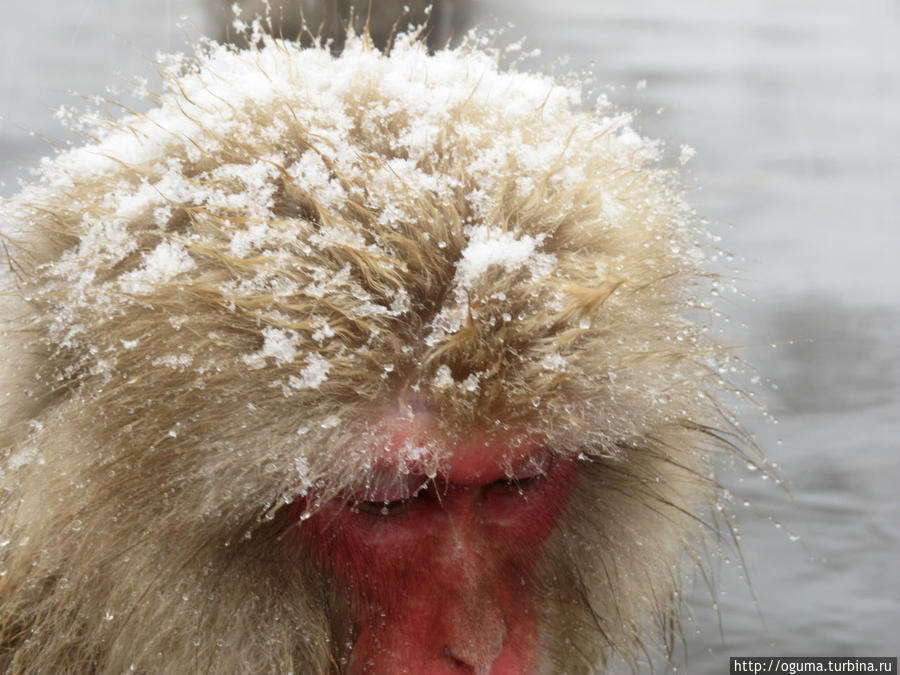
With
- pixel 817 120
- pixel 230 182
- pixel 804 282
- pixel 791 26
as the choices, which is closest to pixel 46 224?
pixel 230 182

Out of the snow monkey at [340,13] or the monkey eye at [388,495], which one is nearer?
the monkey eye at [388,495]

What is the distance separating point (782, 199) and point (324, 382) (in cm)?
327

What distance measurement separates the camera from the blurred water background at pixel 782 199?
3.09 meters

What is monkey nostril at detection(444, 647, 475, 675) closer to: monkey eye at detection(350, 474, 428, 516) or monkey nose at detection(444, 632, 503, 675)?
monkey nose at detection(444, 632, 503, 675)

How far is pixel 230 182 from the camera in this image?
1.42 metres

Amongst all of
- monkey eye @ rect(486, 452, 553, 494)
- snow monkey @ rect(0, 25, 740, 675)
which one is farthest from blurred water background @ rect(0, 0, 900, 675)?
monkey eye @ rect(486, 452, 553, 494)

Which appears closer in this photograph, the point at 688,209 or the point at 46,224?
the point at 46,224

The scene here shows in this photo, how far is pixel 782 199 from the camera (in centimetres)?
414

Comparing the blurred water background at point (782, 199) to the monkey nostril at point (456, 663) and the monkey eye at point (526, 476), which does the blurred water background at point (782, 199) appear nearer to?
the monkey eye at point (526, 476)

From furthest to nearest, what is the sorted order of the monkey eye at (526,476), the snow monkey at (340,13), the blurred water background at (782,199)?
1. the snow monkey at (340,13)
2. the blurred water background at (782,199)
3. the monkey eye at (526,476)

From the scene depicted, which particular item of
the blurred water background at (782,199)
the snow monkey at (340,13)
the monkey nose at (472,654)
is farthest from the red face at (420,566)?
the snow monkey at (340,13)

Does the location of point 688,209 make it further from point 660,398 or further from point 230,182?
point 230,182

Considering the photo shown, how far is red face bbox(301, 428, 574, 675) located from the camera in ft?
4.66

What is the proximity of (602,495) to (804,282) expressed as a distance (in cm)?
263
